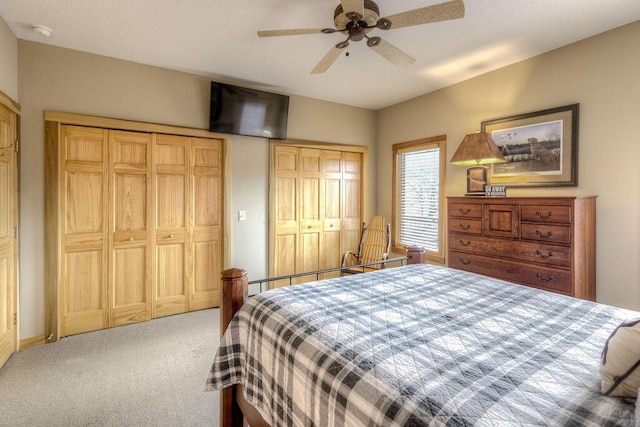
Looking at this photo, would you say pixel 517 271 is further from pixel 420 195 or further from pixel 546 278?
pixel 420 195

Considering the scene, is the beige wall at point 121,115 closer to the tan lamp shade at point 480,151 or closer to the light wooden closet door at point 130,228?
the light wooden closet door at point 130,228

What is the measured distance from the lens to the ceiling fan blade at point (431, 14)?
172 centimetres

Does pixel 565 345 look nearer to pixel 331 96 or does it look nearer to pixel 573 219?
pixel 573 219

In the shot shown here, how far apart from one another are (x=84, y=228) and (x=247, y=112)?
82.3 inches

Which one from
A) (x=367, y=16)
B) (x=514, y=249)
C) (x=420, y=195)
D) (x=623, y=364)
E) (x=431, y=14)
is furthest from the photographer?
(x=420, y=195)

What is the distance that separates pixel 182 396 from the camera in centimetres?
211

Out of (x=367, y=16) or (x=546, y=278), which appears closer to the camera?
(x=367, y=16)

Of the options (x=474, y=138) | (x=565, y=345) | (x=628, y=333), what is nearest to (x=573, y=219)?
(x=474, y=138)

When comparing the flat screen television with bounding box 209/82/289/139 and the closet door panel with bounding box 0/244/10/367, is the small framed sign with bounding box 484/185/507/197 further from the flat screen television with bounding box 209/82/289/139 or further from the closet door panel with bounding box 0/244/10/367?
the closet door panel with bounding box 0/244/10/367

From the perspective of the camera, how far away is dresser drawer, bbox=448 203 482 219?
2988 mm

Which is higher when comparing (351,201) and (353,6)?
(353,6)

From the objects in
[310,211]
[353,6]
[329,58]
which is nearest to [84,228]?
[310,211]

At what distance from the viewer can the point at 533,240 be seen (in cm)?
260

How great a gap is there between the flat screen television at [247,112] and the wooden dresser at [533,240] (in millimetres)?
2362
